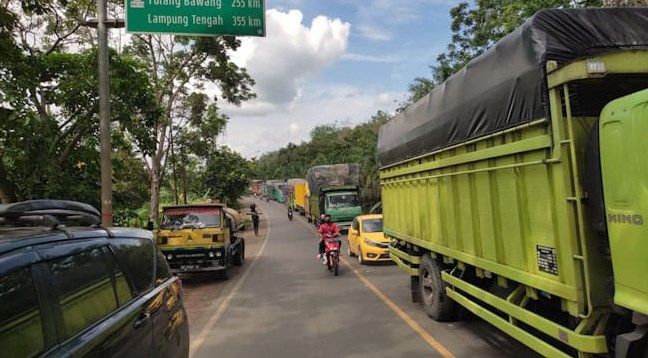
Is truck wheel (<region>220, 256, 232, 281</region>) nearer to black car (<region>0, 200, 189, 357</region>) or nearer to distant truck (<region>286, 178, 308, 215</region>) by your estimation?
black car (<region>0, 200, 189, 357</region>)

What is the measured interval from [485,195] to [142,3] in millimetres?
7020

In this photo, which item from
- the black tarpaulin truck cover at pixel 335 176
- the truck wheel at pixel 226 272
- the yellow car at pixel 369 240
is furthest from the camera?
the black tarpaulin truck cover at pixel 335 176

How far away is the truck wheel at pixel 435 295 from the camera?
825 centimetres

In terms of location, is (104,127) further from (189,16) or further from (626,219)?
(626,219)

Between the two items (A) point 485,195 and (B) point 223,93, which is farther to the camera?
(B) point 223,93

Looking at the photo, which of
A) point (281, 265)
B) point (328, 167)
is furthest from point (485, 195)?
point (328, 167)

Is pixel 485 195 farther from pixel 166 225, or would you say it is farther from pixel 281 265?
pixel 281 265

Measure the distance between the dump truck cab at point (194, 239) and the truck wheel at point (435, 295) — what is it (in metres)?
6.74

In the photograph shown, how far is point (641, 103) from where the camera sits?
11.9 feet

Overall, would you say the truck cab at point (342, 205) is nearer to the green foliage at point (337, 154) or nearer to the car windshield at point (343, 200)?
the car windshield at point (343, 200)

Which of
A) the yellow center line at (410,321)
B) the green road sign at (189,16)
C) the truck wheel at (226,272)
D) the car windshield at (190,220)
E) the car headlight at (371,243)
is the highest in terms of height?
the green road sign at (189,16)

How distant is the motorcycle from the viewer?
14312 millimetres

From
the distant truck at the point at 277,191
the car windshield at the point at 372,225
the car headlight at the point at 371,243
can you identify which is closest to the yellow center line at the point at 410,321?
the car headlight at the point at 371,243

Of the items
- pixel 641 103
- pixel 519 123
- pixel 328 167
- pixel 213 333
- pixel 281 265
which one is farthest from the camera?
pixel 328 167
